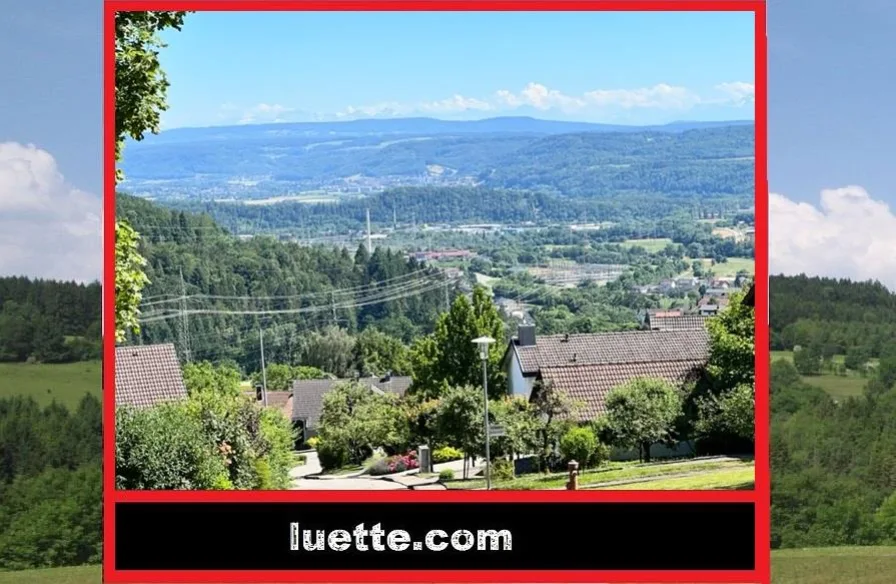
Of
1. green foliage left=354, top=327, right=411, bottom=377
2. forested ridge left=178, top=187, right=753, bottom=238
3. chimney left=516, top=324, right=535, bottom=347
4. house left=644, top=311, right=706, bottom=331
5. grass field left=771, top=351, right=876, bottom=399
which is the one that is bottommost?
grass field left=771, top=351, right=876, bottom=399

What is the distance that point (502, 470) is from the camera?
11453 mm

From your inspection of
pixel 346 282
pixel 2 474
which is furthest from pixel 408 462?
pixel 2 474

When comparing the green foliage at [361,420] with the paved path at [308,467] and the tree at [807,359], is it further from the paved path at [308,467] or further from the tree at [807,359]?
Result: the tree at [807,359]

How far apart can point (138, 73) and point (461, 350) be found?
11.0 feet

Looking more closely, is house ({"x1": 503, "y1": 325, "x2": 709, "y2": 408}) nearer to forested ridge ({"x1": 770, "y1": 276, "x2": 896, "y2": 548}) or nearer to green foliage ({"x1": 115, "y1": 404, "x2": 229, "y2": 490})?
forested ridge ({"x1": 770, "y1": 276, "x2": 896, "y2": 548})

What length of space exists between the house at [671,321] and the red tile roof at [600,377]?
0.29 metres

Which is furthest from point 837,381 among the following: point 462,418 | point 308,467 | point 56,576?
point 56,576

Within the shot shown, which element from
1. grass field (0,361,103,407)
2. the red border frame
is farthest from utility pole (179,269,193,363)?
grass field (0,361,103,407)

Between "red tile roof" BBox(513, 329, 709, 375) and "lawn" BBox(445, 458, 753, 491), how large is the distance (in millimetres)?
964

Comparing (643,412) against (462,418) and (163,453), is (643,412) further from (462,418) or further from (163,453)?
(163,453)

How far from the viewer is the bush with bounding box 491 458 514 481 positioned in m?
11.3

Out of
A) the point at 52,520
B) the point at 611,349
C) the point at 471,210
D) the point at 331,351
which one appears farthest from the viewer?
the point at 52,520

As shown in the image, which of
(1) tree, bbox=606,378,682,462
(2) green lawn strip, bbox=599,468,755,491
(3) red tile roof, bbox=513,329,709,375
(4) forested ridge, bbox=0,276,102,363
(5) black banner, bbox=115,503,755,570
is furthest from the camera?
(4) forested ridge, bbox=0,276,102,363

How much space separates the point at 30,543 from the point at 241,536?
358 cm
